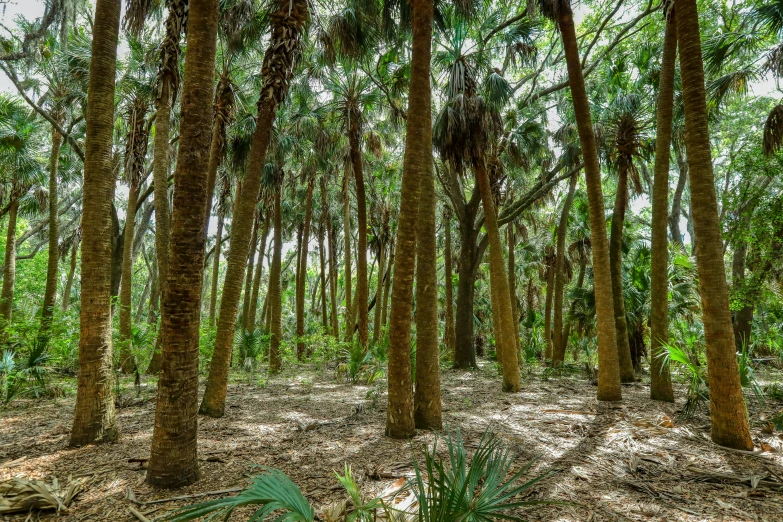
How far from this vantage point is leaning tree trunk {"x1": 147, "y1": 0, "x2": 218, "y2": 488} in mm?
3852

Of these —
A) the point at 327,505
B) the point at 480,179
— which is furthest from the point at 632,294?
the point at 327,505

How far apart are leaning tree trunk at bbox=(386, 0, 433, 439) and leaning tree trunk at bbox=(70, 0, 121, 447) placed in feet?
11.6

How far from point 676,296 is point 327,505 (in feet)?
40.4

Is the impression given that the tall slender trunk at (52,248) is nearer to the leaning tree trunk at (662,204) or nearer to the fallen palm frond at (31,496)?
the fallen palm frond at (31,496)

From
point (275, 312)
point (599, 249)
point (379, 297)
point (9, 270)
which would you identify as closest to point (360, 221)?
point (275, 312)

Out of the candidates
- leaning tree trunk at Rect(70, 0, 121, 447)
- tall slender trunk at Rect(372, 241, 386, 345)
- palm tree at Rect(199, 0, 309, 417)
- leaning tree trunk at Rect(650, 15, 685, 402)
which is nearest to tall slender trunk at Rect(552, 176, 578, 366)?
leaning tree trunk at Rect(650, 15, 685, 402)

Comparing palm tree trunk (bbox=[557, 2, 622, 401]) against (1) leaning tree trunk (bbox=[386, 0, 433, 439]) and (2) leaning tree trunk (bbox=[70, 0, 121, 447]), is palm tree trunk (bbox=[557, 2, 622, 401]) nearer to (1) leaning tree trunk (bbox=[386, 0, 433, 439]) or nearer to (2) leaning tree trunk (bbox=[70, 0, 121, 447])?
(1) leaning tree trunk (bbox=[386, 0, 433, 439])

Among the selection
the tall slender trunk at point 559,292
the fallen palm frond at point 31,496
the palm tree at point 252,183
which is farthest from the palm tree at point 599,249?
the fallen palm frond at point 31,496

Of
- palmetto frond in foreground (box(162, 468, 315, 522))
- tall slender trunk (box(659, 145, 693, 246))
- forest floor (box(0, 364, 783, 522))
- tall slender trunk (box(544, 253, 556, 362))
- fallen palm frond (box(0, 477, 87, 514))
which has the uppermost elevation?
tall slender trunk (box(659, 145, 693, 246))

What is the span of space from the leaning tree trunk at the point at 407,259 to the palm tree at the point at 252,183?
2.92 meters

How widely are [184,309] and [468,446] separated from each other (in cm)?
373

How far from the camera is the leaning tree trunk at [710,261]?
502cm

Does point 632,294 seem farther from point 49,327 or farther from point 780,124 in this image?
point 49,327

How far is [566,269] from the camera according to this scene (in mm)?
20766
